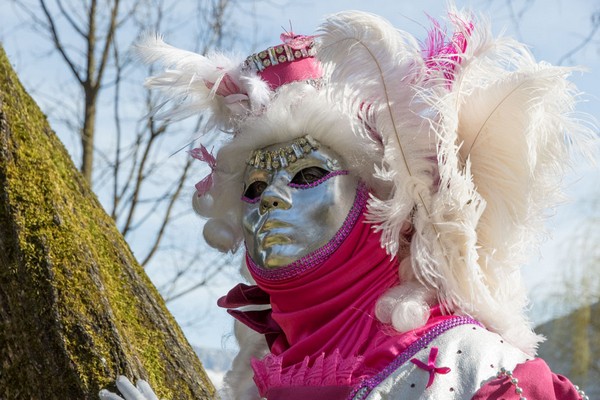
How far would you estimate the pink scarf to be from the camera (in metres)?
2.81

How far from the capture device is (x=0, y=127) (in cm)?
326

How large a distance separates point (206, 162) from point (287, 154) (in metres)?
0.47

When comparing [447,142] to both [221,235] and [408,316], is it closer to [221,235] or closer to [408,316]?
[408,316]

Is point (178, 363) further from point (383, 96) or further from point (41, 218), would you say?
point (383, 96)

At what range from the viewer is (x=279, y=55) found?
3170 mm

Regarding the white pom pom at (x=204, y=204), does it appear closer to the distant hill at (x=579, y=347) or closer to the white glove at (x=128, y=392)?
the white glove at (x=128, y=392)

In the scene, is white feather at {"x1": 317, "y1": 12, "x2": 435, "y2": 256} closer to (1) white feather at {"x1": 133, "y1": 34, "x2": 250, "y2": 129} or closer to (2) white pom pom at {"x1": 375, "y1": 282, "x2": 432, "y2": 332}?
(2) white pom pom at {"x1": 375, "y1": 282, "x2": 432, "y2": 332}

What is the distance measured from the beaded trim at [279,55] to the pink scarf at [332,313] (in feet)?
1.64

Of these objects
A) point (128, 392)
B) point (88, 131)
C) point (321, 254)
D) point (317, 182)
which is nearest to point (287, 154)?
point (317, 182)

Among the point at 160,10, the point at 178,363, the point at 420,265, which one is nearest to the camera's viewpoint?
the point at 420,265

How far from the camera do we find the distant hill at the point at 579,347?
9.73 metres

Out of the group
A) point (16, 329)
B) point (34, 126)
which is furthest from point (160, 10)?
point (16, 329)

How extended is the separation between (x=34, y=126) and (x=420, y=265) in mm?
1457

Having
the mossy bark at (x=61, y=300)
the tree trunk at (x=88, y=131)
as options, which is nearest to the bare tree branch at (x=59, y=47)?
the tree trunk at (x=88, y=131)
